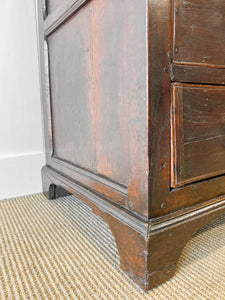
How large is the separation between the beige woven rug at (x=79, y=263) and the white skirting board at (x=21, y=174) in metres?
0.18

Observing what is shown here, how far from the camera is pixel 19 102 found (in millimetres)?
966

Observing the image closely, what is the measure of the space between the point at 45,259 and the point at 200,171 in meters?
0.39

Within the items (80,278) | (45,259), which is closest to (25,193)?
(45,259)

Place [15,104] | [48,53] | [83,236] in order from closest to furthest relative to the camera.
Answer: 1. [83,236]
2. [48,53]
3. [15,104]

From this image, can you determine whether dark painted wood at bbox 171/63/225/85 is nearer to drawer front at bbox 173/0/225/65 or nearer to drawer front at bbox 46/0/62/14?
drawer front at bbox 173/0/225/65

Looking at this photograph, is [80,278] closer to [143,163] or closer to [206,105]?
[143,163]

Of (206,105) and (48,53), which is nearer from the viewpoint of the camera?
(206,105)

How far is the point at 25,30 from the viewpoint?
0.95m

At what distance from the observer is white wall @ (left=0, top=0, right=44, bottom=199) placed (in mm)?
926

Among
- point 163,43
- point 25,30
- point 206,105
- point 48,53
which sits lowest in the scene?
point 206,105

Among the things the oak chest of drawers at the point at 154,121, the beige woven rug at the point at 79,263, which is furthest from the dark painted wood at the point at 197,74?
the beige woven rug at the point at 79,263

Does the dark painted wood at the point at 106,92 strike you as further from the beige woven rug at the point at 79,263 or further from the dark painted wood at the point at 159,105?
the beige woven rug at the point at 79,263

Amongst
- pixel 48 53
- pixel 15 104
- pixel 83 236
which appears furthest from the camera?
pixel 15 104

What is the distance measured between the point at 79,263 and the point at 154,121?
0.34 m
